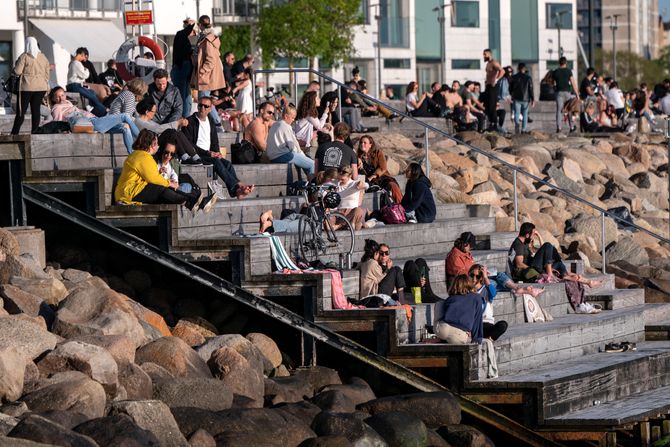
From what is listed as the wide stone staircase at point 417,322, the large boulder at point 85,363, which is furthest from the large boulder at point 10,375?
the wide stone staircase at point 417,322

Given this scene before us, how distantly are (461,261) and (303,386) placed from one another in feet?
10.3

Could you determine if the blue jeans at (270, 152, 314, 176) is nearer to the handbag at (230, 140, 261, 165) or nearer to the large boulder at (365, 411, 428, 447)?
the handbag at (230, 140, 261, 165)

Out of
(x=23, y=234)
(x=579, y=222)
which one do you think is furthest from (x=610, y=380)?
(x=579, y=222)

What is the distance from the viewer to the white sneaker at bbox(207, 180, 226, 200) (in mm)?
19102

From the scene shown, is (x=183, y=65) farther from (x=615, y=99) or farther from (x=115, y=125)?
(x=615, y=99)

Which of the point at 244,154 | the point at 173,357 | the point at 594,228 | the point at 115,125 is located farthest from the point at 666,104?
the point at 173,357

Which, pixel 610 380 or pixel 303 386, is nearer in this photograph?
pixel 303 386

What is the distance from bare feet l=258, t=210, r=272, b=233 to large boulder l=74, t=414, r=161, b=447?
5.46m

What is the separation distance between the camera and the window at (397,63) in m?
69.1

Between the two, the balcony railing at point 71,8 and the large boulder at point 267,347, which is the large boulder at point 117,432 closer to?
the large boulder at point 267,347

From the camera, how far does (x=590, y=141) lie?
119 ft

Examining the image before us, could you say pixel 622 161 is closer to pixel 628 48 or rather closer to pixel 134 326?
pixel 134 326

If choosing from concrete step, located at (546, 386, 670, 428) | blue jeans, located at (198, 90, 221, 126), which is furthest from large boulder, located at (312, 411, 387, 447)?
blue jeans, located at (198, 90, 221, 126)

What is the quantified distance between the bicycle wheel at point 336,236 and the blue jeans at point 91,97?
4.79 metres
